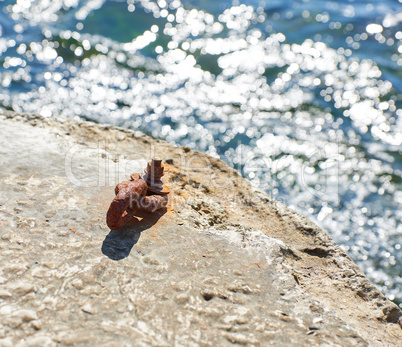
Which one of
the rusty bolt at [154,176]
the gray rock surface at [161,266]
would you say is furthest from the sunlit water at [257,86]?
the rusty bolt at [154,176]

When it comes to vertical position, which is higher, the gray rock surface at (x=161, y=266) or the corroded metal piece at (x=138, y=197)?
the corroded metal piece at (x=138, y=197)

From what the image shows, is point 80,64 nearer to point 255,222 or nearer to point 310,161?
point 310,161

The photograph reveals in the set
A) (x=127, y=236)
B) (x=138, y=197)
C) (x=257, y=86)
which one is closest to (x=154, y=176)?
(x=138, y=197)

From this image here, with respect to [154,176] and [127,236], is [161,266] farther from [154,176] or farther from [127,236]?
[154,176]

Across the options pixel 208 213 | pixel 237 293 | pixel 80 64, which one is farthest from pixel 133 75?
pixel 237 293

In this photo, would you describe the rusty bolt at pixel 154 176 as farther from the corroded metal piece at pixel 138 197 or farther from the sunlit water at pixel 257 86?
the sunlit water at pixel 257 86

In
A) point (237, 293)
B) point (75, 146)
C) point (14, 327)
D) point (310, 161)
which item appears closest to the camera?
point (14, 327)

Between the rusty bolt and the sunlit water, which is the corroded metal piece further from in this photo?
the sunlit water

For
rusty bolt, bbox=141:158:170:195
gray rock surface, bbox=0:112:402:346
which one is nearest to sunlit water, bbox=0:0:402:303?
gray rock surface, bbox=0:112:402:346
